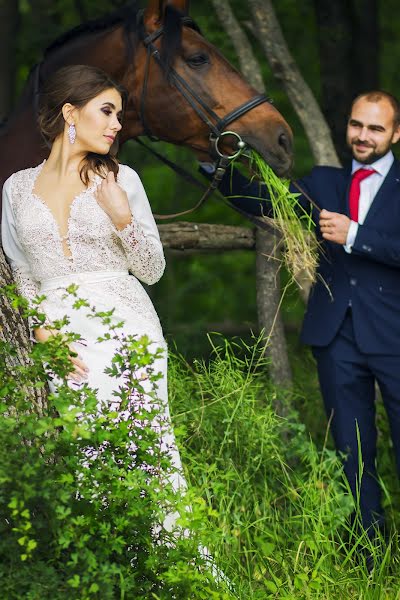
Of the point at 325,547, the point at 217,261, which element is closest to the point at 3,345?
the point at 325,547

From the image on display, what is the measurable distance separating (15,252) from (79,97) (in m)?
0.59

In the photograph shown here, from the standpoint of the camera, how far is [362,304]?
4934 mm

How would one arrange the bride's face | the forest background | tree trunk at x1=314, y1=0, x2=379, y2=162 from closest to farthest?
1. the bride's face
2. the forest background
3. tree trunk at x1=314, y1=0, x2=379, y2=162

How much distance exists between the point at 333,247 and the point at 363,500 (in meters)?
1.20

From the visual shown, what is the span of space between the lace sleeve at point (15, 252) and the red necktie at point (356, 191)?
1823mm

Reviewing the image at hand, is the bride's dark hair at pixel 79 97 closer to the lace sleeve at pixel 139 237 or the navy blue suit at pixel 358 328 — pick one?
the lace sleeve at pixel 139 237

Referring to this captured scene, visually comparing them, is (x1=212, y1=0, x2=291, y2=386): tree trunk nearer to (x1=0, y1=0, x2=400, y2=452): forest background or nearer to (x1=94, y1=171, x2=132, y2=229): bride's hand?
(x1=0, y1=0, x2=400, y2=452): forest background

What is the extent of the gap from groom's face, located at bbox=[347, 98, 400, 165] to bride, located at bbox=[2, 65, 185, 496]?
5.14ft

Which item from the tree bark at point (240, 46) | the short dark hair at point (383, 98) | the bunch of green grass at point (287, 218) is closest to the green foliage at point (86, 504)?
the bunch of green grass at point (287, 218)

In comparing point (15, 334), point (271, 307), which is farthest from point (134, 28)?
point (271, 307)

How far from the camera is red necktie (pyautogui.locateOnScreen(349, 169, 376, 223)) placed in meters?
4.99

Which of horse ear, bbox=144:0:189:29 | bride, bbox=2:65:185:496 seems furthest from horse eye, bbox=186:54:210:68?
bride, bbox=2:65:185:496

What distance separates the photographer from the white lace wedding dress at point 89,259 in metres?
3.64

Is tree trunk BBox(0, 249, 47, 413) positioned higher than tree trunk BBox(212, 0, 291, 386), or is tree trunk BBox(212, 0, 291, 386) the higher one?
tree trunk BBox(0, 249, 47, 413)
